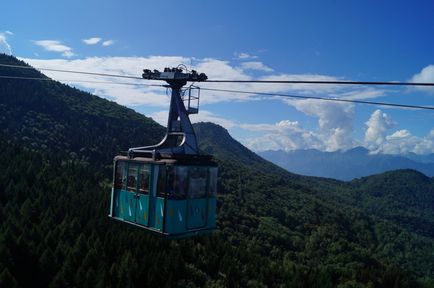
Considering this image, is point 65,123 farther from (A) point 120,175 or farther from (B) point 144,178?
(B) point 144,178

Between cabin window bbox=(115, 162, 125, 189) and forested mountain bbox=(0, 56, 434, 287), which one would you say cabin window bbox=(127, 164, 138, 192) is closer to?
cabin window bbox=(115, 162, 125, 189)

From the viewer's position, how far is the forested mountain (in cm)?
6278

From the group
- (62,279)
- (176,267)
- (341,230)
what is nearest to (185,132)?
(62,279)

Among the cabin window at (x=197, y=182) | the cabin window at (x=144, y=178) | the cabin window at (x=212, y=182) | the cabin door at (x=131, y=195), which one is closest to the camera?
the cabin window at (x=197, y=182)

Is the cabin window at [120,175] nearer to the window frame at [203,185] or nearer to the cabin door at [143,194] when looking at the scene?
the cabin door at [143,194]

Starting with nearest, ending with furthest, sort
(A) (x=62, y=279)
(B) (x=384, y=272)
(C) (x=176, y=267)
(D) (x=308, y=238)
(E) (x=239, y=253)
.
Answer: (A) (x=62, y=279) → (C) (x=176, y=267) → (E) (x=239, y=253) → (B) (x=384, y=272) → (D) (x=308, y=238)

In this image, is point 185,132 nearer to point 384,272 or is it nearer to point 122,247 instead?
point 122,247

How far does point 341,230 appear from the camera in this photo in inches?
5940

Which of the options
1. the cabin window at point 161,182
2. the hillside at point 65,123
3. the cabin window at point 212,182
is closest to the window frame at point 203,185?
the cabin window at point 212,182

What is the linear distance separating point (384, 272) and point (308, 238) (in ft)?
96.2

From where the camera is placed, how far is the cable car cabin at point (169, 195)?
16.8 meters

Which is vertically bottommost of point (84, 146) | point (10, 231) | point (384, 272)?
point (384, 272)

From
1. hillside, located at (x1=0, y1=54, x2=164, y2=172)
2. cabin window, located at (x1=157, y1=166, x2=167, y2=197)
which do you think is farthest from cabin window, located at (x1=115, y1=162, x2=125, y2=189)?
hillside, located at (x1=0, y1=54, x2=164, y2=172)

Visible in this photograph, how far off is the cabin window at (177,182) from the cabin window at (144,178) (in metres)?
1.30
